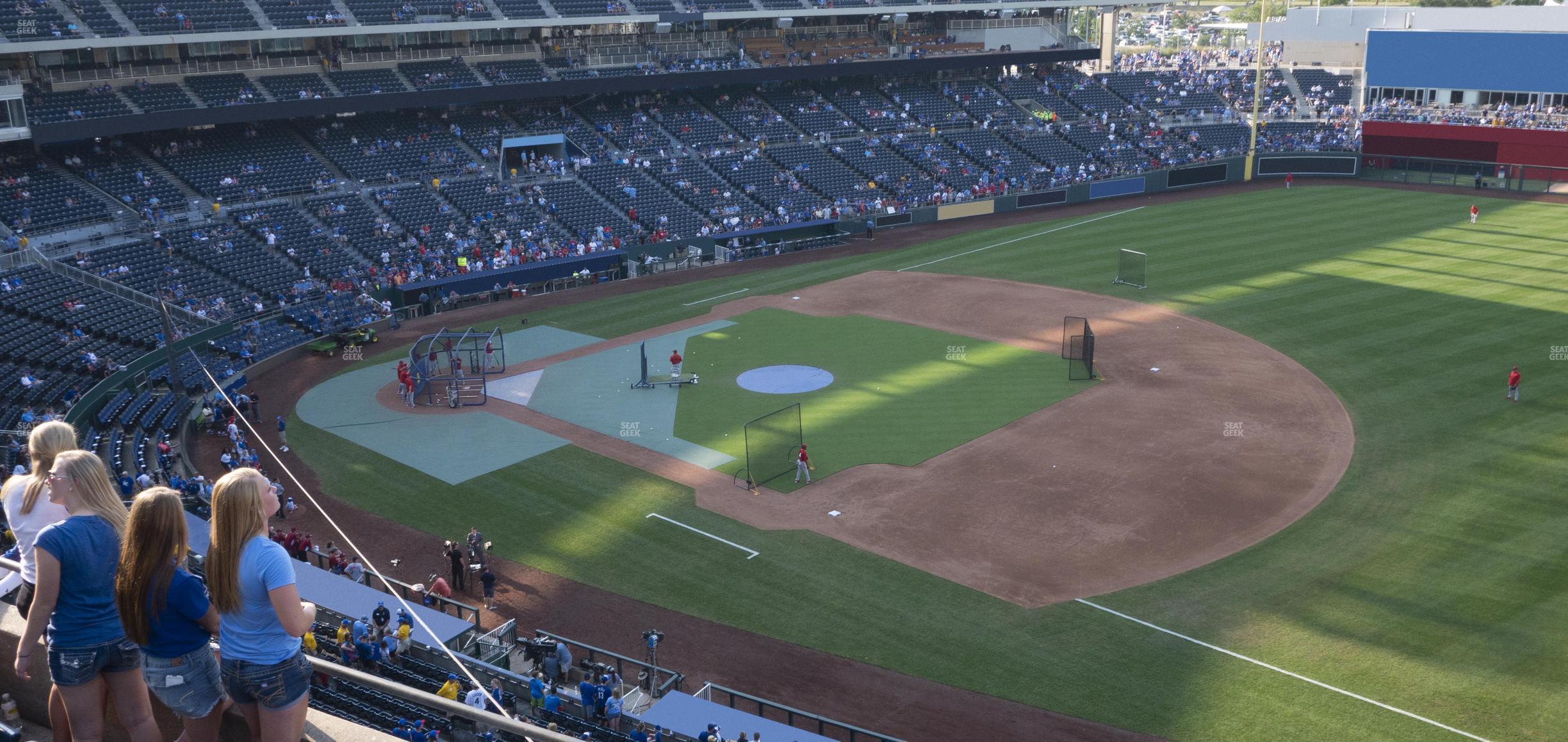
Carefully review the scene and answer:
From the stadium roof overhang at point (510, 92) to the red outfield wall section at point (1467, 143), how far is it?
19486 millimetres

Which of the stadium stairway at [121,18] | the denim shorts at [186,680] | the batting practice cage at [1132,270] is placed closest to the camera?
the denim shorts at [186,680]

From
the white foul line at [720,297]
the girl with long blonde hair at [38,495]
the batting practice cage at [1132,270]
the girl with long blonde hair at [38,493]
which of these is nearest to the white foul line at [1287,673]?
the girl with long blonde hair at [38,495]

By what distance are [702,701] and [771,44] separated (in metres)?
58.0

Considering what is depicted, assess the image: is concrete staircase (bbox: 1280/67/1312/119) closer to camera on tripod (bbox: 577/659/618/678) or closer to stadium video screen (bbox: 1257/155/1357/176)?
stadium video screen (bbox: 1257/155/1357/176)

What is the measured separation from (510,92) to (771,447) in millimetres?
33621

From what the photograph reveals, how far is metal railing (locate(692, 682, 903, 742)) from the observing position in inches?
728

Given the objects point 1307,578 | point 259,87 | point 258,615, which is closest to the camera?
point 258,615

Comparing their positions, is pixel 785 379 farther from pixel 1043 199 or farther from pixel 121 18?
pixel 1043 199

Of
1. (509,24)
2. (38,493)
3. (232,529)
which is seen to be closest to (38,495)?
(38,493)

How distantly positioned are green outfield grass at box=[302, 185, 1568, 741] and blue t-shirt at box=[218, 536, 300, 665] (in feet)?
52.9

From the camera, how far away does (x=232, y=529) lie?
574 centimetres

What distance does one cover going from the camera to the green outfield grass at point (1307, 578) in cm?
1969

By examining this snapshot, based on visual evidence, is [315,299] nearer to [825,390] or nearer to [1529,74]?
[825,390]

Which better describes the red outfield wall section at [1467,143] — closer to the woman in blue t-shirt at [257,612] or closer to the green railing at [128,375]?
the green railing at [128,375]
